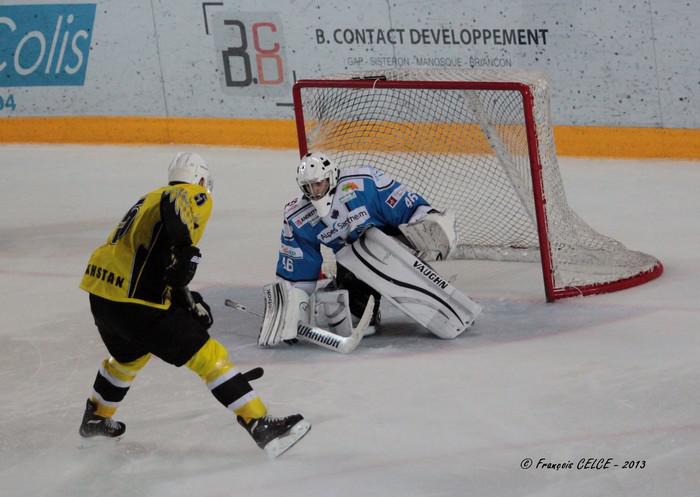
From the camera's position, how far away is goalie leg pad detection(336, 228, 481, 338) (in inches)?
192

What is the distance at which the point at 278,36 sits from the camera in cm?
854

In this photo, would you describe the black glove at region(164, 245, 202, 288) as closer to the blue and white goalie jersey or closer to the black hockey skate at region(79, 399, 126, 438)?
the black hockey skate at region(79, 399, 126, 438)

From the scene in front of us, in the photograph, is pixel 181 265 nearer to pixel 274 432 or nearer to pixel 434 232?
pixel 274 432

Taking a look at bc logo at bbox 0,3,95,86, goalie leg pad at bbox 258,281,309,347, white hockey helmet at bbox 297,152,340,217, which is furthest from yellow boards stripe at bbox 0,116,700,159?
goalie leg pad at bbox 258,281,309,347

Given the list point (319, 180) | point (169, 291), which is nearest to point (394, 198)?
point (319, 180)

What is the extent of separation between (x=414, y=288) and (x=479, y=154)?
152 centimetres

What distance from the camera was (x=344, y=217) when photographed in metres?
4.90

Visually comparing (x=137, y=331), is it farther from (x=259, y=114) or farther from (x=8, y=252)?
(x=259, y=114)

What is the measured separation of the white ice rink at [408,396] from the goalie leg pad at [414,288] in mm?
84

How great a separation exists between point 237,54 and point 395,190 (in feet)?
13.5

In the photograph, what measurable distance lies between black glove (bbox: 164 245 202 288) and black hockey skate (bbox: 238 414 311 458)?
0.46 meters

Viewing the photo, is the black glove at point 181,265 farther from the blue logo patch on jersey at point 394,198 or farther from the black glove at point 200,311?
the blue logo patch on jersey at point 394,198

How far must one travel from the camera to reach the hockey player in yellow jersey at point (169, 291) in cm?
369

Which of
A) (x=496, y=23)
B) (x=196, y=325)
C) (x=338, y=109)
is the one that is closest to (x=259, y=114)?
(x=496, y=23)
